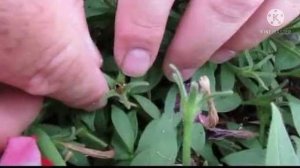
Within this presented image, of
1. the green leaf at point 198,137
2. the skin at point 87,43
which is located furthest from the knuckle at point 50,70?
the green leaf at point 198,137

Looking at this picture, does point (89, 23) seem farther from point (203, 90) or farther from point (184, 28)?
point (203, 90)

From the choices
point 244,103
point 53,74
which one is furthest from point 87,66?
point 244,103

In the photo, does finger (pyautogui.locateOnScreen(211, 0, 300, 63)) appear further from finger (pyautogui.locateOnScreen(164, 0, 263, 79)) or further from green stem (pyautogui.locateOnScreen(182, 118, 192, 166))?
green stem (pyautogui.locateOnScreen(182, 118, 192, 166))

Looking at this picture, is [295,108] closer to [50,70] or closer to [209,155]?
[209,155]

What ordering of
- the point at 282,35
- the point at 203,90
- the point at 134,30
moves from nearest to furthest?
the point at 203,90, the point at 134,30, the point at 282,35

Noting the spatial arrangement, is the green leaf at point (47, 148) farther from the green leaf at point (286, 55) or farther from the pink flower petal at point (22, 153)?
the green leaf at point (286, 55)

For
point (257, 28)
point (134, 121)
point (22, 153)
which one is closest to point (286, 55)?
point (257, 28)

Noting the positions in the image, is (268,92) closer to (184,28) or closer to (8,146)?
(184,28)

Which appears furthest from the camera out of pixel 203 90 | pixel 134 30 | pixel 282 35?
pixel 282 35

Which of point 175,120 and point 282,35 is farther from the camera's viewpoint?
point 282,35
